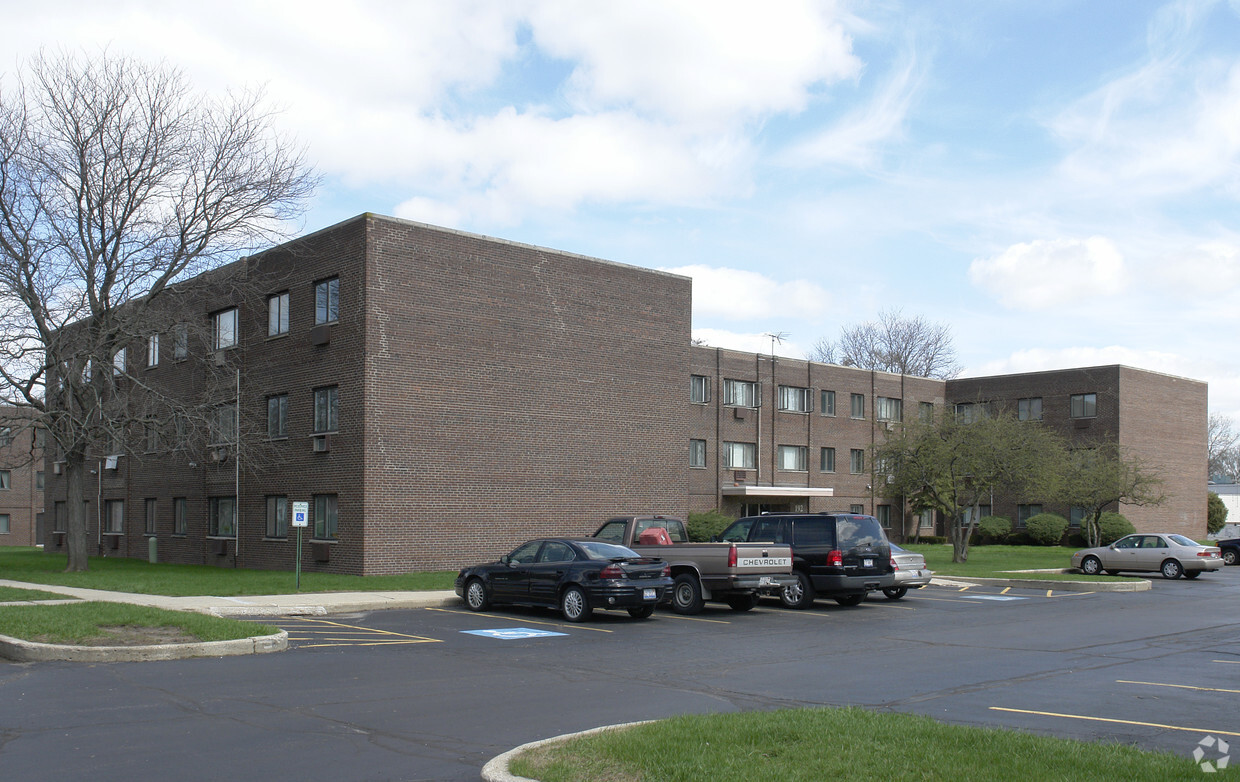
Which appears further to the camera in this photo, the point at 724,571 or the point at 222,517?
the point at 222,517

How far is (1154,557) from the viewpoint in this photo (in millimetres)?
33469

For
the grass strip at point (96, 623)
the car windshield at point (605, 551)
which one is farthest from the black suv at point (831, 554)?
the grass strip at point (96, 623)

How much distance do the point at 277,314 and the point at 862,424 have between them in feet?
104

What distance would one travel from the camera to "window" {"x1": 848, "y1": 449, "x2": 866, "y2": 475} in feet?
178

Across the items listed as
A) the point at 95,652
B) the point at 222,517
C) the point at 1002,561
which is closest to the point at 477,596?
the point at 95,652

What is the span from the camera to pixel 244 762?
7816mm

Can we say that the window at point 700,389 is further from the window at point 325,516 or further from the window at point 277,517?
the window at point 325,516

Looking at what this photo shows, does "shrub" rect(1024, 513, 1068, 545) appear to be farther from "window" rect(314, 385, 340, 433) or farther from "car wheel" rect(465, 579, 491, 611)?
"car wheel" rect(465, 579, 491, 611)

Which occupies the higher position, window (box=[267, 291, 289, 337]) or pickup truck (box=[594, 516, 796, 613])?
A: window (box=[267, 291, 289, 337])

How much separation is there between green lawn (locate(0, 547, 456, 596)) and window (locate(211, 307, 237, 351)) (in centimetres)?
732

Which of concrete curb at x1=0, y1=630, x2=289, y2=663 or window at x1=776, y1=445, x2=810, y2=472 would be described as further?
window at x1=776, y1=445, x2=810, y2=472

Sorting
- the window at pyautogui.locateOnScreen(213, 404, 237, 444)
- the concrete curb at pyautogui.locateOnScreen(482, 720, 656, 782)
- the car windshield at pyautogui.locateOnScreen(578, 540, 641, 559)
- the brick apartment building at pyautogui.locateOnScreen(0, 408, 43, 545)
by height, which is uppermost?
the window at pyautogui.locateOnScreen(213, 404, 237, 444)

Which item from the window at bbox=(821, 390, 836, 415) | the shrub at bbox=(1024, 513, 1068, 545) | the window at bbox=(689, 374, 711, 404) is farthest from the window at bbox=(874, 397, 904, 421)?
the window at bbox=(689, 374, 711, 404)

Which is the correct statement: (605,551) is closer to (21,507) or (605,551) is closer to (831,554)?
(831,554)
